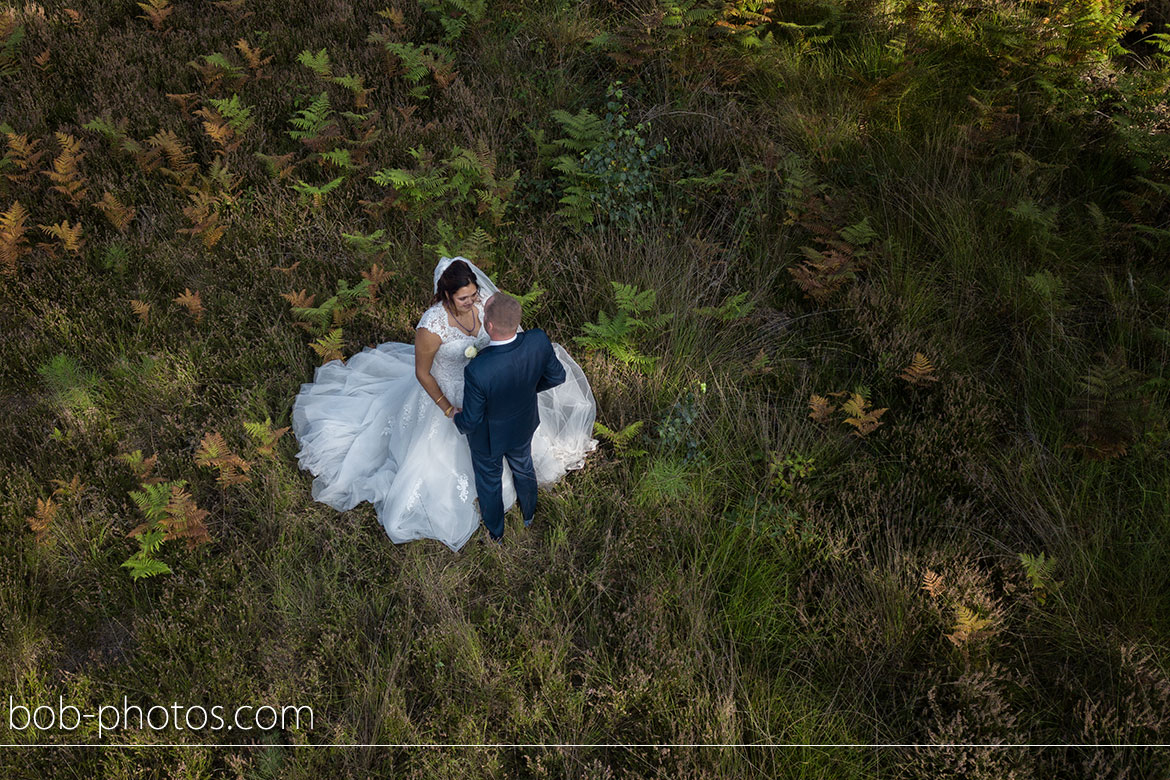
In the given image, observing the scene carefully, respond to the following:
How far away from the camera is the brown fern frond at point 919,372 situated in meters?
4.91

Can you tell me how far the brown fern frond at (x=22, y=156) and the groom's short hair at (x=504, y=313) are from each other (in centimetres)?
619

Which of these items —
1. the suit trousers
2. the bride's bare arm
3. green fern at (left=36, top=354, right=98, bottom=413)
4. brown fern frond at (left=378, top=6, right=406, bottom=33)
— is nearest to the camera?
the bride's bare arm

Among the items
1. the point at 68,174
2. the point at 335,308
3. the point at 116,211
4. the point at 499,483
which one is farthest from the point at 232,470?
the point at 68,174

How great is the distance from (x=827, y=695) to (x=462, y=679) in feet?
6.83

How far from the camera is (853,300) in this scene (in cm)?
553

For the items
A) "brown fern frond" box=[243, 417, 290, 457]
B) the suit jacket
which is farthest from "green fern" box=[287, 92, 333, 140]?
the suit jacket

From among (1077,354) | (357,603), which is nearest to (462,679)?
(357,603)

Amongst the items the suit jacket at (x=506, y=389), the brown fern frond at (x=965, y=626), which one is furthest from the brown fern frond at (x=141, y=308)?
the brown fern frond at (x=965, y=626)

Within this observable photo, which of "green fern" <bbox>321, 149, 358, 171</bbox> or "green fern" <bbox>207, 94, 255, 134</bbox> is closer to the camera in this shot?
"green fern" <bbox>321, 149, 358, 171</bbox>

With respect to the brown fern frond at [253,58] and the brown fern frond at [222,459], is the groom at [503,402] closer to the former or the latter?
the brown fern frond at [222,459]

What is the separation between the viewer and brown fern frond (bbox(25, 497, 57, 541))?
448cm

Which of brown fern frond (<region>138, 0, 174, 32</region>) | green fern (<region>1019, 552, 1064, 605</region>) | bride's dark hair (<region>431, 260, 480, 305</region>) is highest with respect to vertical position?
brown fern frond (<region>138, 0, 174, 32</region>)

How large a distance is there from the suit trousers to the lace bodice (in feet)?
1.69

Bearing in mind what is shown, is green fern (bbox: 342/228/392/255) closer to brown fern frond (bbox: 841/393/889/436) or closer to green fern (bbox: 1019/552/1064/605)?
brown fern frond (bbox: 841/393/889/436)
